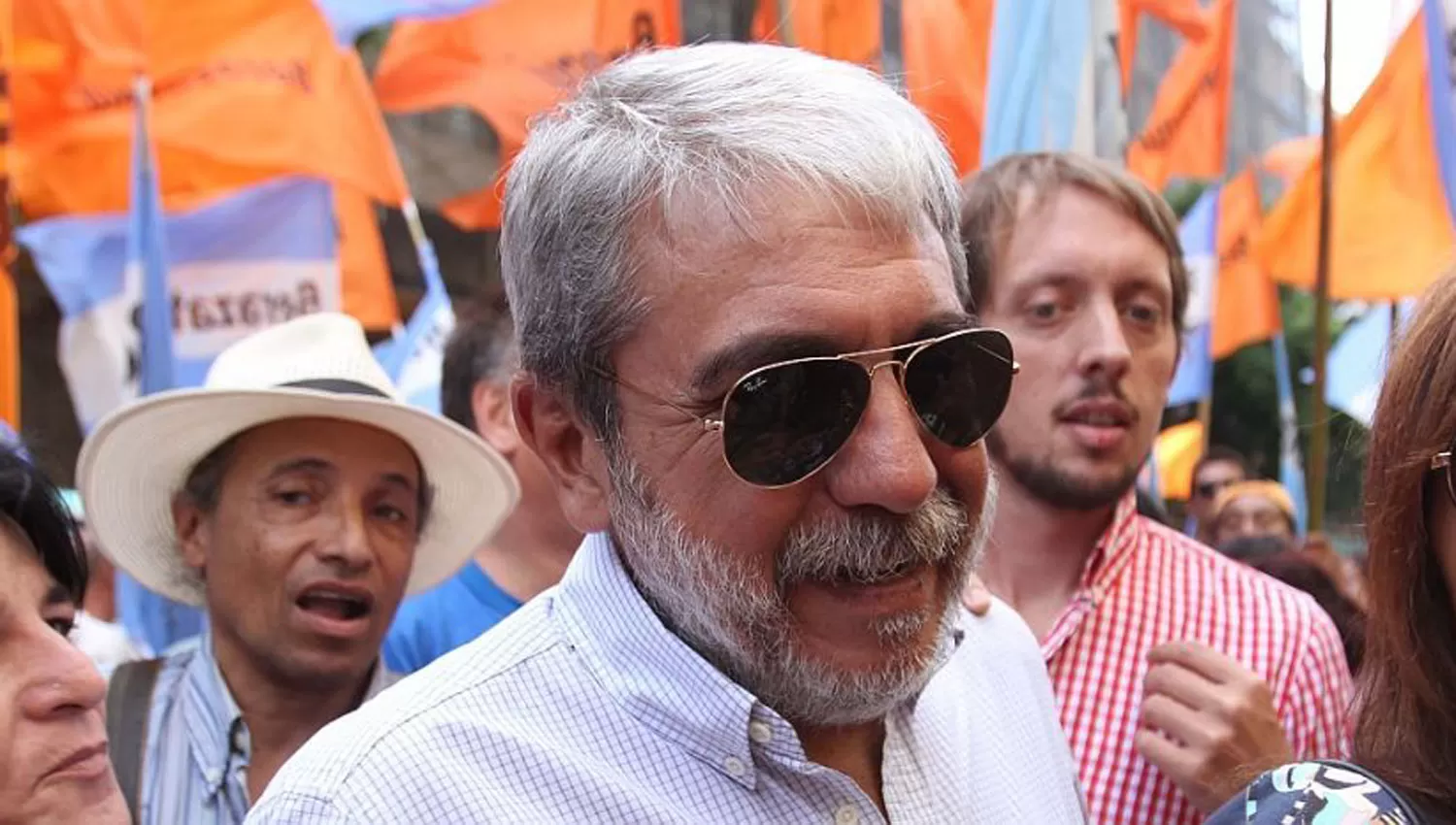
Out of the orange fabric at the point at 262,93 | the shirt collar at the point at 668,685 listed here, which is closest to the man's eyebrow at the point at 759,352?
the shirt collar at the point at 668,685

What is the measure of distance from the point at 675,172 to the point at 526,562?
7.24 ft

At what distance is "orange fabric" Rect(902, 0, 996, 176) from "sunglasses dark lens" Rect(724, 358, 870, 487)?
3.73m

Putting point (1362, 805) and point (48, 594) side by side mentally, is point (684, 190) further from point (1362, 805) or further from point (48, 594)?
point (48, 594)

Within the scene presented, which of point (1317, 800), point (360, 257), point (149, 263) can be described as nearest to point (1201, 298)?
point (360, 257)

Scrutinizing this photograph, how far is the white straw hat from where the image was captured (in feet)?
9.91

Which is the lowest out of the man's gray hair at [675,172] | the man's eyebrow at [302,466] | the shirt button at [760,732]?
the man's eyebrow at [302,466]

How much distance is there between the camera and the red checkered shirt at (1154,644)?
8.50 feet

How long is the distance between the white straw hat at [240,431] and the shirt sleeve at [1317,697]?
157 centimetres

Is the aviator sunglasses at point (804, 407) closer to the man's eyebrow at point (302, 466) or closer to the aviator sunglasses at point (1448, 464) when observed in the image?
the aviator sunglasses at point (1448, 464)

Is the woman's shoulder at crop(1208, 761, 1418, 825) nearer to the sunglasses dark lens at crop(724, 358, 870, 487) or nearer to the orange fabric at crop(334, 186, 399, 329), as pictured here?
the sunglasses dark lens at crop(724, 358, 870, 487)

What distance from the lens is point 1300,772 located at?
152cm

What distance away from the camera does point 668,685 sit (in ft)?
5.28

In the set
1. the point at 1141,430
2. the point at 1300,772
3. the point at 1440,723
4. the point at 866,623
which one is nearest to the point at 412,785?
the point at 866,623

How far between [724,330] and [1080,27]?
356 cm
